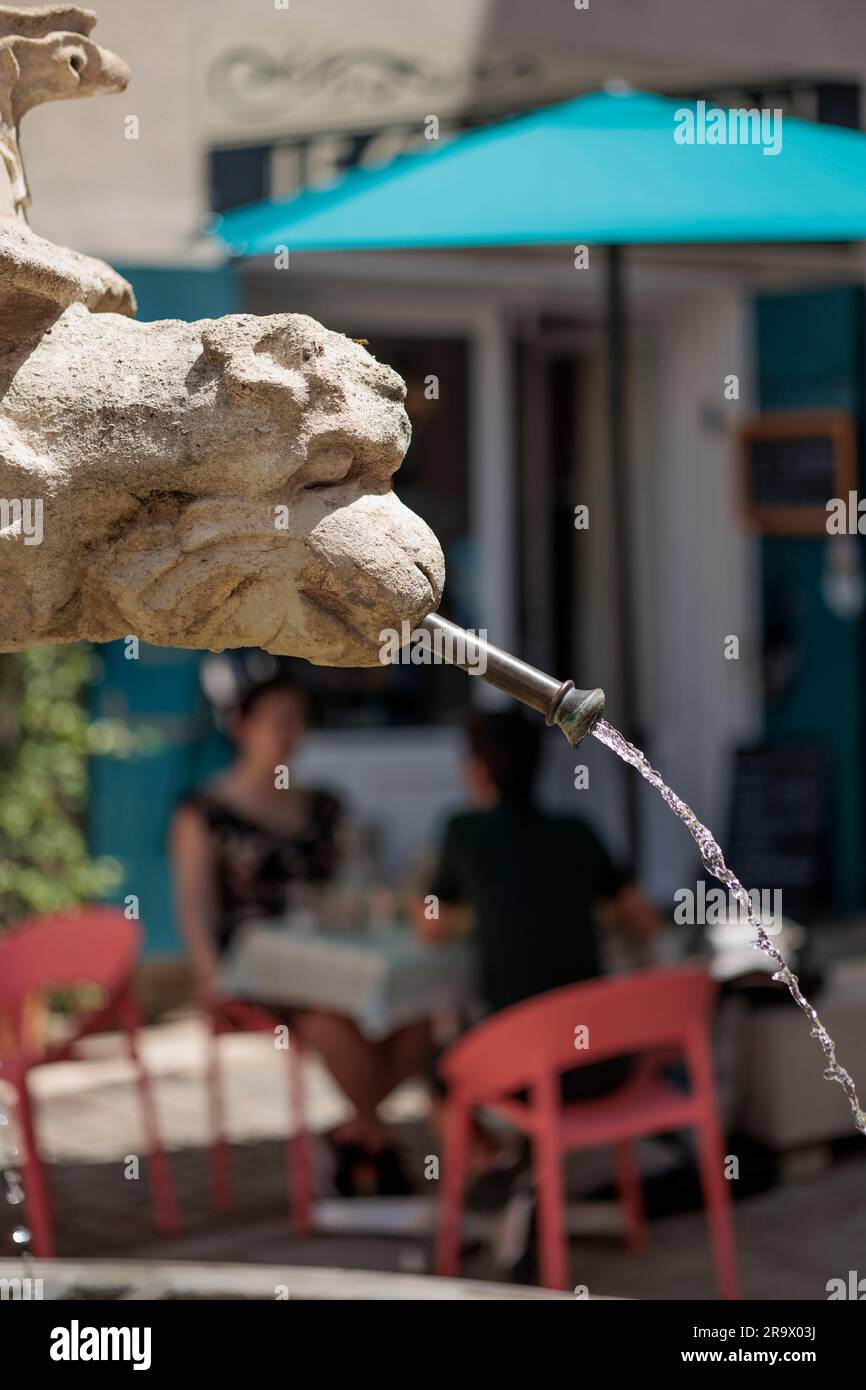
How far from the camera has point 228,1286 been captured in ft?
7.68

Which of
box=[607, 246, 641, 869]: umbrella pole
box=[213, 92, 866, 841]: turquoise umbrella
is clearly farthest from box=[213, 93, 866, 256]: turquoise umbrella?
box=[607, 246, 641, 869]: umbrella pole

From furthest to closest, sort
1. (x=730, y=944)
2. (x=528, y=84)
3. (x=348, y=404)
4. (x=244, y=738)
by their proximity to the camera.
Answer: (x=528, y=84)
(x=244, y=738)
(x=730, y=944)
(x=348, y=404)

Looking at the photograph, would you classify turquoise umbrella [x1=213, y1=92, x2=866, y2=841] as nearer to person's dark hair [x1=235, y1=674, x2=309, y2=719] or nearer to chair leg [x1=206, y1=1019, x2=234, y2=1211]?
person's dark hair [x1=235, y1=674, x2=309, y2=719]

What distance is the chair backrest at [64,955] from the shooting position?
4.07m

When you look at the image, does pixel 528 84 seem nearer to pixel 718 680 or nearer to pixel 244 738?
pixel 718 680

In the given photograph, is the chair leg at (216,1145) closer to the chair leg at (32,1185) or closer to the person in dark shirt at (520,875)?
the chair leg at (32,1185)

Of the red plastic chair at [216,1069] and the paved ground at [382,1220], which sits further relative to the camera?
the red plastic chair at [216,1069]

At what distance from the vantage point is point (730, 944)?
4.54m

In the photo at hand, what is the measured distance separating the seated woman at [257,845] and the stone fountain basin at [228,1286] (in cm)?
216

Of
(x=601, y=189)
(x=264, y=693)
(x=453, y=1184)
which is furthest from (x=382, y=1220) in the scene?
(x=601, y=189)

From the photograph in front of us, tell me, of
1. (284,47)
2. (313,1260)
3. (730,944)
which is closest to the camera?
(313,1260)

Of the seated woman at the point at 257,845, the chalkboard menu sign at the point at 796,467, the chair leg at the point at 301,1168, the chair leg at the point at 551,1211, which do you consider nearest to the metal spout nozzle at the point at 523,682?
the chair leg at the point at 551,1211
